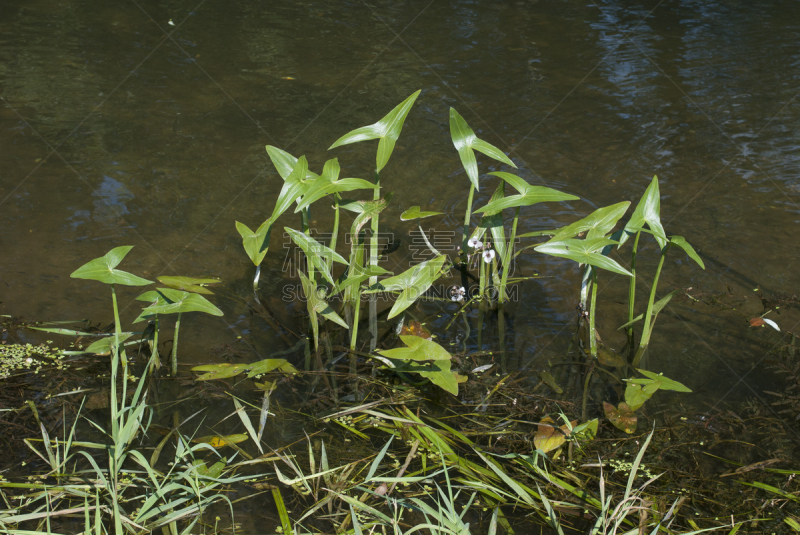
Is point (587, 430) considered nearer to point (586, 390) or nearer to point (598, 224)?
point (586, 390)

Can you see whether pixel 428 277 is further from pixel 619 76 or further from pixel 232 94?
pixel 619 76

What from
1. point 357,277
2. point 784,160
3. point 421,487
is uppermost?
point 357,277

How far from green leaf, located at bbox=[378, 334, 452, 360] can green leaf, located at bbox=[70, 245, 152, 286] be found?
2.62ft

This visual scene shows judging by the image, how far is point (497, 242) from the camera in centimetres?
234

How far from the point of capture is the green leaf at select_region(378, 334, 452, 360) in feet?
6.41

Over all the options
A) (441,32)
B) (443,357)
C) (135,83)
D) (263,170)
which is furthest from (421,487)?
(441,32)

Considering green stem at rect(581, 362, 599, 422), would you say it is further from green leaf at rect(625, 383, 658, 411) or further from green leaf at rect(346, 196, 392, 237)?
green leaf at rect(346, 196, 392, 237)

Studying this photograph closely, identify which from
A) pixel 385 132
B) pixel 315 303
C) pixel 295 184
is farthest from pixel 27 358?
pixel 385 132

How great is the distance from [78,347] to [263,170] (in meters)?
1.53

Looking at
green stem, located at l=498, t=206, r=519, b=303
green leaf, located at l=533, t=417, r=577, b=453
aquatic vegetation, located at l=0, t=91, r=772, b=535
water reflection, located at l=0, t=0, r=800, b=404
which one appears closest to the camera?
aquatic vegetation, located at l=0, t=91, r=772, b=535

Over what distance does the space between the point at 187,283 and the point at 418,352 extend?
1.01 m

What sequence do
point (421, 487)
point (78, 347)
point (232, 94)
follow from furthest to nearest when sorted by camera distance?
point (232, 94)
point (78, 347)
point (421, 487)

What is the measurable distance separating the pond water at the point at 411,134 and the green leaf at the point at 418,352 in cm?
42

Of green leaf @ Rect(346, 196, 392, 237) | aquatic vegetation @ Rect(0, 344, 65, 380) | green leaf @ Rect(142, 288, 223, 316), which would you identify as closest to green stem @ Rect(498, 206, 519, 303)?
green leaf @ Rect(346, 196, 392, 237)
